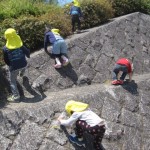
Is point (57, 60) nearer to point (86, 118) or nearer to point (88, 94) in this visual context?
point (88, 94)

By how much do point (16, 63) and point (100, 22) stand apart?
224 inches

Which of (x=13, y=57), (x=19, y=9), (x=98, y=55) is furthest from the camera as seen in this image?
(x=19, y=9)

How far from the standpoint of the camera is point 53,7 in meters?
14.1

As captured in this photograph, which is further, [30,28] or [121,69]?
[30,28]

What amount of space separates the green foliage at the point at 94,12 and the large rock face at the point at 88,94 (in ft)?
2.13

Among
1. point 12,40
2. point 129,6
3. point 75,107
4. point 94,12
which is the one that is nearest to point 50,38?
point 12,40

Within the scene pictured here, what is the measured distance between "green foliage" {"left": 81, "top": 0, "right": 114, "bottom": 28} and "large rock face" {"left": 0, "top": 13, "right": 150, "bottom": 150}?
0.65 metres

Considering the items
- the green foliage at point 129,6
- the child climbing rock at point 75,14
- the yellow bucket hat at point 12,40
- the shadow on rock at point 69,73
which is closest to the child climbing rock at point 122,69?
the shadow on rock at point 69,73

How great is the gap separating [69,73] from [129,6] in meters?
6.34

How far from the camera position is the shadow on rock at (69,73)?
10461mm

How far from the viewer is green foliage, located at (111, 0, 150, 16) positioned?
15633 mm

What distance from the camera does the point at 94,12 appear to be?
1400cm

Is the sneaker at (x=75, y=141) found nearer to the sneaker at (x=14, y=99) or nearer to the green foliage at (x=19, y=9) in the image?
the sneaker at (x=14, y=99)

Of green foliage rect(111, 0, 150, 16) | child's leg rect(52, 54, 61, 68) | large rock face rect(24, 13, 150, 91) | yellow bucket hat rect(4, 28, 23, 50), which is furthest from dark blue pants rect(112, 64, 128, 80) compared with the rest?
green foliage rect(111, 0, 150, 16)
